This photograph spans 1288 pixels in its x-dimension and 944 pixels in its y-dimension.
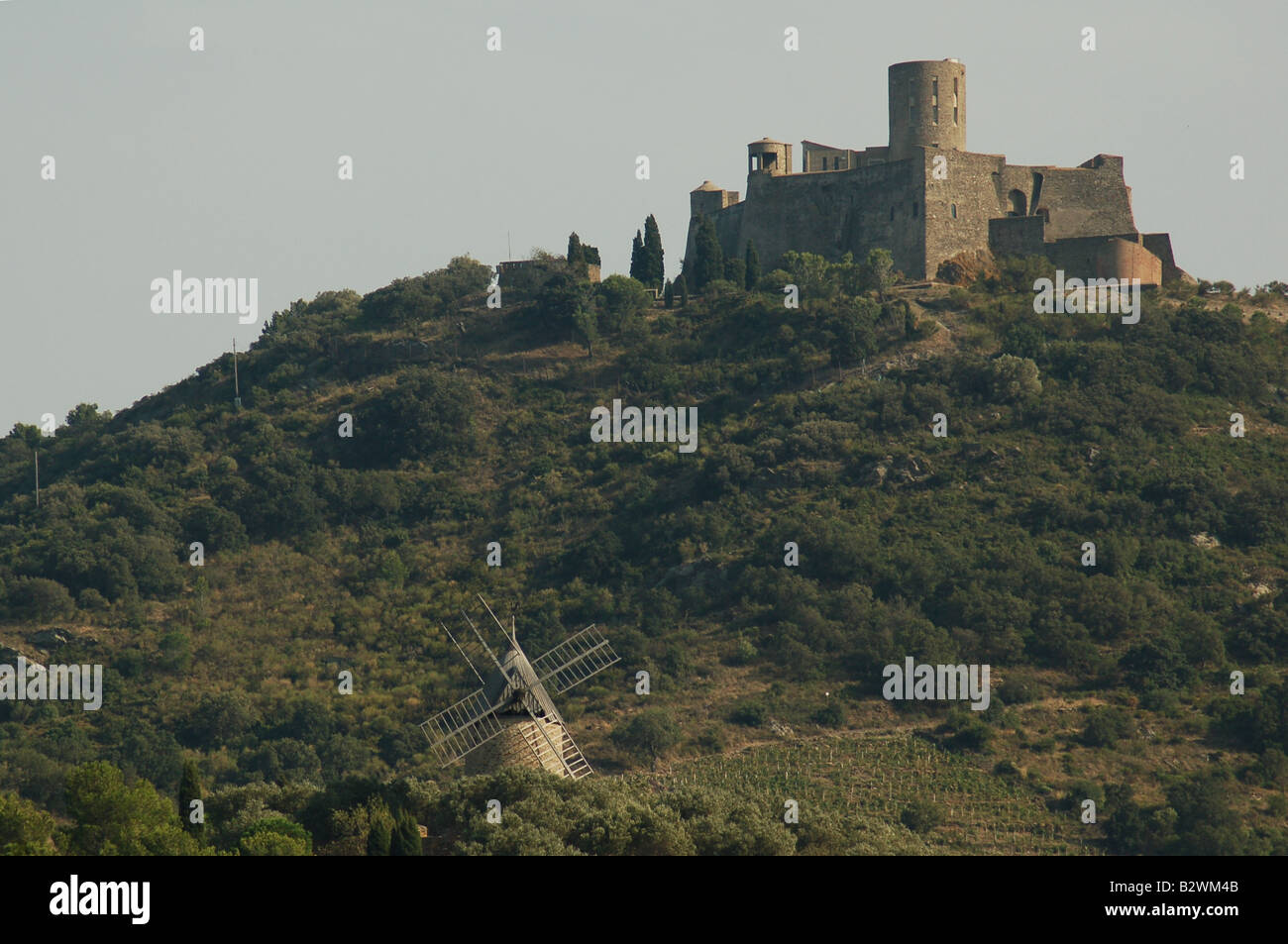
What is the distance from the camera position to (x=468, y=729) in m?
44.0

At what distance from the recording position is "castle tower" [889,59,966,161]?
76.1 meters

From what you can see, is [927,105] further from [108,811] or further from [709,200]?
[108,811]

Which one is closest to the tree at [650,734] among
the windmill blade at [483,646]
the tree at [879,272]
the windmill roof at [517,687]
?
the windmill blade at [483,646]

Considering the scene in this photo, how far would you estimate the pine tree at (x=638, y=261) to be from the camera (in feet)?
276

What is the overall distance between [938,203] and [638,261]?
511 inches

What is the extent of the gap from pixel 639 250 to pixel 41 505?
80.9 ft

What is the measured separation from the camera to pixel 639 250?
84312 millimetres

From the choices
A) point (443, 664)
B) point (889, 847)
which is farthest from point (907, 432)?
point (889, 847)

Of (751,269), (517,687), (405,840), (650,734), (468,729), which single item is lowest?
(405,840)

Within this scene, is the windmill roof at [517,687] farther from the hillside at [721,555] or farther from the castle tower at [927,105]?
the castle tower at [927,105]

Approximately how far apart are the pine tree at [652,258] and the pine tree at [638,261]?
129 millimetres

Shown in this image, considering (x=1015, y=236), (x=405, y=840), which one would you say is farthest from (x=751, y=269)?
(x=405, y=840)
